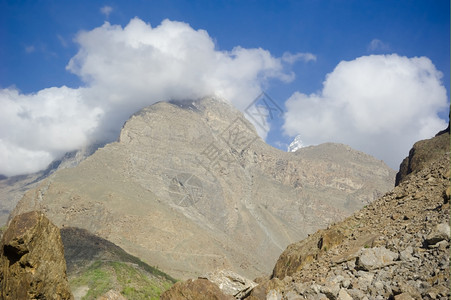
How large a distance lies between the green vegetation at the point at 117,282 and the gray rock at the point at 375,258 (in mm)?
25816

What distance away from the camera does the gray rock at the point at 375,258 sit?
1088cm

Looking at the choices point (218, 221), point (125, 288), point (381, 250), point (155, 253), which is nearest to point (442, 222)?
point (381, 250)

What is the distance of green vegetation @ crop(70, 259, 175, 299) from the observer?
32344mm

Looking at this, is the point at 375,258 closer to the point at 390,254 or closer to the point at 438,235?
the point at 390,254

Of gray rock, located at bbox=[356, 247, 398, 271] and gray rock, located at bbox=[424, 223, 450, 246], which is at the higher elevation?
gray rock, located at bbox=[424, 223, 450, 246]

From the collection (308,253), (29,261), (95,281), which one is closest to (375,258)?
(308,253)

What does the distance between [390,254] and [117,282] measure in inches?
1199

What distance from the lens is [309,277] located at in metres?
13.2

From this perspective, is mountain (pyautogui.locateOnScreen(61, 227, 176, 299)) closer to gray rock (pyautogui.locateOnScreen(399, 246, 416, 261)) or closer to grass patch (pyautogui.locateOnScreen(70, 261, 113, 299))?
grass patch (pyautogui.locateOnScreen(70, 261, 113, 299))

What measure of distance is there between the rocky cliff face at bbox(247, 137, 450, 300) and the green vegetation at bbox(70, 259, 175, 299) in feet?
71.2

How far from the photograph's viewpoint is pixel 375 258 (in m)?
11.2

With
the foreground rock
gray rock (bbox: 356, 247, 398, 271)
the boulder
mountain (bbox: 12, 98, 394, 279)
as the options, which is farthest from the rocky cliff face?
mountain (bbox: 12, 98, 394, 279)

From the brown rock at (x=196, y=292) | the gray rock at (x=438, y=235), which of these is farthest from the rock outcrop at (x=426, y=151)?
the brown rock at (x=196, y=292)

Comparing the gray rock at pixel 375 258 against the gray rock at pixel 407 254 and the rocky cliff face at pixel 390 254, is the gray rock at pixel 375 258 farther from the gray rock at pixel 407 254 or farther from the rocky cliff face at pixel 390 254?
the gray rock at pixel 407 254
